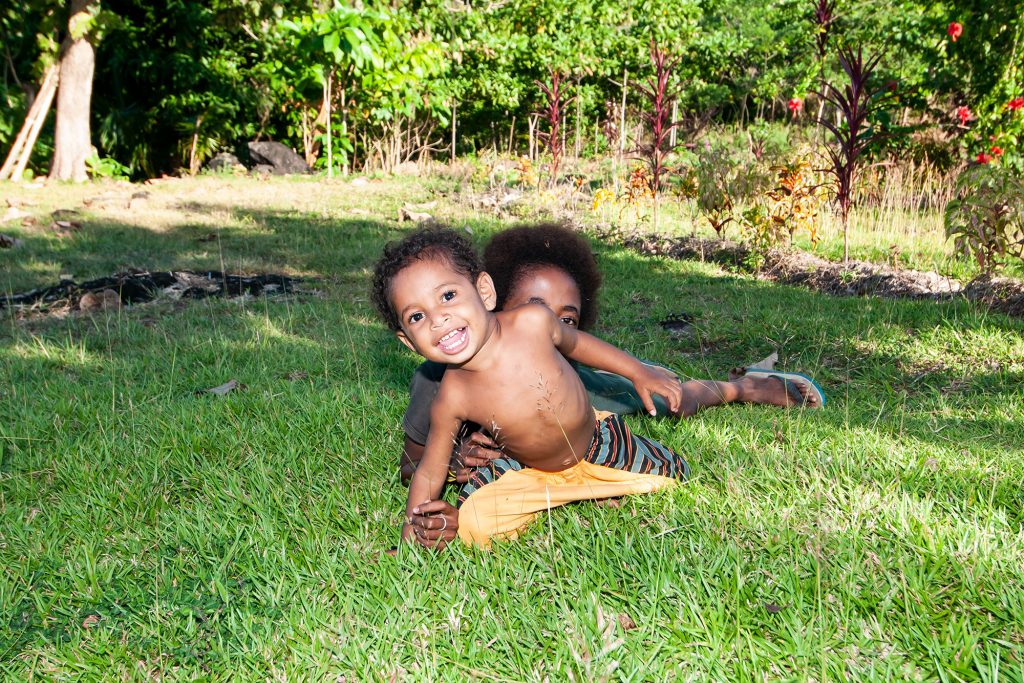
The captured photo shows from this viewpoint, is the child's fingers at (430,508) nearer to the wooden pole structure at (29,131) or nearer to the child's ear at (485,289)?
the child's ear at (485,289)

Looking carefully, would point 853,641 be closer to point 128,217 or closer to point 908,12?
point 128,217

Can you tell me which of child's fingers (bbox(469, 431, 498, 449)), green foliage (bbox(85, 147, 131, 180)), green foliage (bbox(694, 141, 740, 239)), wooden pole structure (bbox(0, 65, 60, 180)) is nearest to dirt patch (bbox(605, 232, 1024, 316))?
green foliage (bbox(694, 141, 740, 239))

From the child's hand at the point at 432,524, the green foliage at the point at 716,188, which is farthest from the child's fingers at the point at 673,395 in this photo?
the green foliage at the point at 716,188

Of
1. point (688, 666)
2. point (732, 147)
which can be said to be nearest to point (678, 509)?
point (688, 666)

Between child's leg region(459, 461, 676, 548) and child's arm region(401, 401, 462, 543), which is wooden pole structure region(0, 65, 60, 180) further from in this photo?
child's leg region(459, 461, 676, 548)

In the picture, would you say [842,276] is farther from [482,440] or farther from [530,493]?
[530,493]

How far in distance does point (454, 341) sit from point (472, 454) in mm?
553

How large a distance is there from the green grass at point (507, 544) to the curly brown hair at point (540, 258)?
2.47 ft

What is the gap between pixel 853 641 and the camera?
203cm

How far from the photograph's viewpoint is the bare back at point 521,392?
9.03 feet

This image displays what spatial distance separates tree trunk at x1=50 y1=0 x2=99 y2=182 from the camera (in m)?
12.8

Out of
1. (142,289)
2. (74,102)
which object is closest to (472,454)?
(142,289)

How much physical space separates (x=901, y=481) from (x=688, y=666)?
1.22 metres

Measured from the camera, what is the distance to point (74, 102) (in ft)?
43.7
